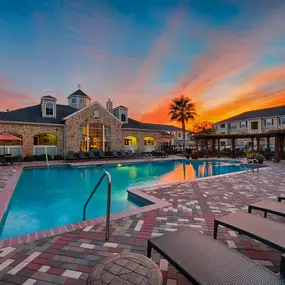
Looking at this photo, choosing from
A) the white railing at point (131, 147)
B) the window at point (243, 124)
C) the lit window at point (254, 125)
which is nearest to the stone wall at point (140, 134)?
the white railing at point (131, 147)

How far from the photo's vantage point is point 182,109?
2775cm

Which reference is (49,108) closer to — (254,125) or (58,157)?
(58,157)

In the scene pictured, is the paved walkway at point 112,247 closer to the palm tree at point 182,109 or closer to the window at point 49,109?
the window at point 49,109

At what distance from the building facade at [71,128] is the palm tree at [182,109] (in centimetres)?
430

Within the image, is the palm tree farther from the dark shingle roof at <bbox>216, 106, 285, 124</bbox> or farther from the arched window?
the dark shingle roof at <bbox>216, 106, 285, 124</bbox>

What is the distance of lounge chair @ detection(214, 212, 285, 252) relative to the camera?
2354 millimetres

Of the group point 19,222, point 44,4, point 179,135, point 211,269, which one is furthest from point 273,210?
point 179,135

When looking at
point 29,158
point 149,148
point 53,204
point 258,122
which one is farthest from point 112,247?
point 258,122

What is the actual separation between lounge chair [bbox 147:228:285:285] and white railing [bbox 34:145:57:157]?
774 inches

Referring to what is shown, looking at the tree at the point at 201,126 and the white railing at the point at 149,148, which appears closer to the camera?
the white railing at the point at 149,148

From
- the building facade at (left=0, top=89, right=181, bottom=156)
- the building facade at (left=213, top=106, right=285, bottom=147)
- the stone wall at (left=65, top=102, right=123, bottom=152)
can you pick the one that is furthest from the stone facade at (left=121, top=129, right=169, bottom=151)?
the building facade at (left=213, top=106, right=285, bottom=147)

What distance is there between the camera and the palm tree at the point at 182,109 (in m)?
27.8

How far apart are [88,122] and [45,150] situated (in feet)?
18.2

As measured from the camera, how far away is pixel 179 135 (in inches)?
1982
